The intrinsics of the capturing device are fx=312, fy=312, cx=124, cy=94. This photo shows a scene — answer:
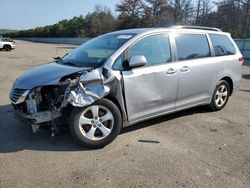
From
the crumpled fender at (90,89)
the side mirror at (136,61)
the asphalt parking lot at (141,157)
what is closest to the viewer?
the asphalt parking lot at (141,157)

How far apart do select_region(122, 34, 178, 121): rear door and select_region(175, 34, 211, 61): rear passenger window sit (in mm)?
288

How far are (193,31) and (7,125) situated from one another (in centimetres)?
388

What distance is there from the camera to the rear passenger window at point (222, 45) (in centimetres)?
629

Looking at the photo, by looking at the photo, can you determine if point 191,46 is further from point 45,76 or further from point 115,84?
point 45,76

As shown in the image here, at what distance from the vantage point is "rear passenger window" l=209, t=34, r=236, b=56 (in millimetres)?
6293

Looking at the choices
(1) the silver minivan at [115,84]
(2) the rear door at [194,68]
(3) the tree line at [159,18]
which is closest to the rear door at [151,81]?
(1) the silver minivan at [115,84]

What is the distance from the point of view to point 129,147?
465 cm

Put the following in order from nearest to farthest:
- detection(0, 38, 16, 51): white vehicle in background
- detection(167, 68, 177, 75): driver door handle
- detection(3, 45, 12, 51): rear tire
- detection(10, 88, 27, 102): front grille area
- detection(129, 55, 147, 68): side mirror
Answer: detection(10, 88, 27, 102): front grille area, detection(129, 55, 147, 68): side mirror, detection(167, 68, 177, 75): driver door handle, detection(0, 38, 16, 51): white vehicle in background, detection(3, 45, 12, 51): rear tire

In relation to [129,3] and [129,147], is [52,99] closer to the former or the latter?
[129,147]

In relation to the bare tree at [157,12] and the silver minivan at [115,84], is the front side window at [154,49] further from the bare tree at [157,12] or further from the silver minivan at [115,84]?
the bare tree at [157,12]

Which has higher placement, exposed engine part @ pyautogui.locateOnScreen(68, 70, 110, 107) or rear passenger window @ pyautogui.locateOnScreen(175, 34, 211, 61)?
rear passenger window @ pyautogui.locateOnScreen(175, 34, 211, 61)

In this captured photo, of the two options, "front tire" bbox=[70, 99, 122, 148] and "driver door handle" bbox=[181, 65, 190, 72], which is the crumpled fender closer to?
"front tire" bbox=[70, 99, 122, 148]

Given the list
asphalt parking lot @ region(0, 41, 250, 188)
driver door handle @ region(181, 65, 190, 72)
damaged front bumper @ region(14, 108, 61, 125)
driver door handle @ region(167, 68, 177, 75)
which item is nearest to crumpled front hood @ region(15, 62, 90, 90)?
damaged front bumper @ region(14, 108, 61, 125)

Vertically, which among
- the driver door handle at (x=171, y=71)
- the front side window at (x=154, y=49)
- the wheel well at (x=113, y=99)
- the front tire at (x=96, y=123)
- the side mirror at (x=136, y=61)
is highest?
the front side window at (x=154, y=49)
